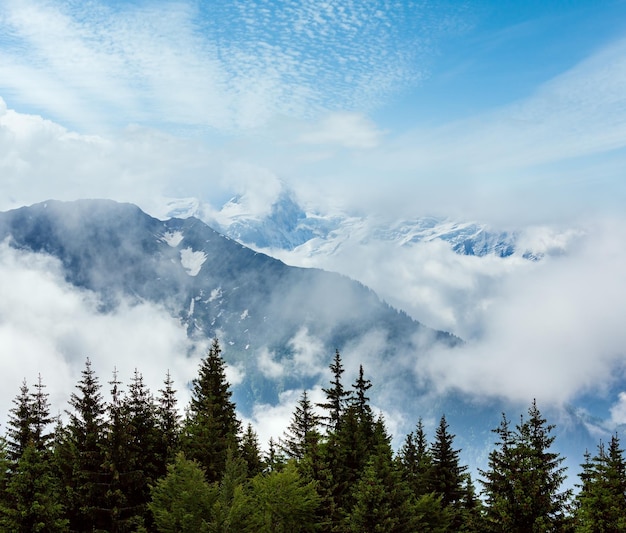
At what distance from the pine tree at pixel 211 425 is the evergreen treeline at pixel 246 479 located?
0.14 metres

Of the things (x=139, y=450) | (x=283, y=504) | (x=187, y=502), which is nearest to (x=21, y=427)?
(x=139, y=450)

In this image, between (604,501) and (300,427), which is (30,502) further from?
(604,501)

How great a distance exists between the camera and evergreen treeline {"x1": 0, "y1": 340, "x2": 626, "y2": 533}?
32188mm

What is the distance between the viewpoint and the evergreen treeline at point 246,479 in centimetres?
3219

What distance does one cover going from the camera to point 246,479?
4422cm

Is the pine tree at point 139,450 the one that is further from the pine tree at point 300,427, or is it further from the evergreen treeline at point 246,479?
the pine tree at point 300,427

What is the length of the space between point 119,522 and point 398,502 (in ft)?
57.0

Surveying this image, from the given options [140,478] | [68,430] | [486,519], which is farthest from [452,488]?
[68,430]

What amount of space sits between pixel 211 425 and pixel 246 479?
18.2ft

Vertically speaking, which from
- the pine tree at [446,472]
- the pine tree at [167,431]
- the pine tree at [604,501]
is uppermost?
the pine tree at [167,431]

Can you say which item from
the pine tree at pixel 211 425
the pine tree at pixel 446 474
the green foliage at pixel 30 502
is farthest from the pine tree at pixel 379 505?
the pine tree at pixel 446 474

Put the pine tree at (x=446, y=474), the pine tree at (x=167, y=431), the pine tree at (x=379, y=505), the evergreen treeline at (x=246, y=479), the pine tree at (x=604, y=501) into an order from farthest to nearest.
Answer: the pine tree at (x=446, y=474), the pine tree at (x=167, y=431), the pine tree at (x=604, y=501), the pine tree at (x=379, y=505), the evergreen treeline at (x=246, y=479)

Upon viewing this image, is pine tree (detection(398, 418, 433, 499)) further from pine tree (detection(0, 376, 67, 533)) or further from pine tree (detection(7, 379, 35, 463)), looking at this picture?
pine tree (detection(7, 379, 35, 463))

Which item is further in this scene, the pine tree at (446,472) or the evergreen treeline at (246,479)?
the pine tree at (446,472)
